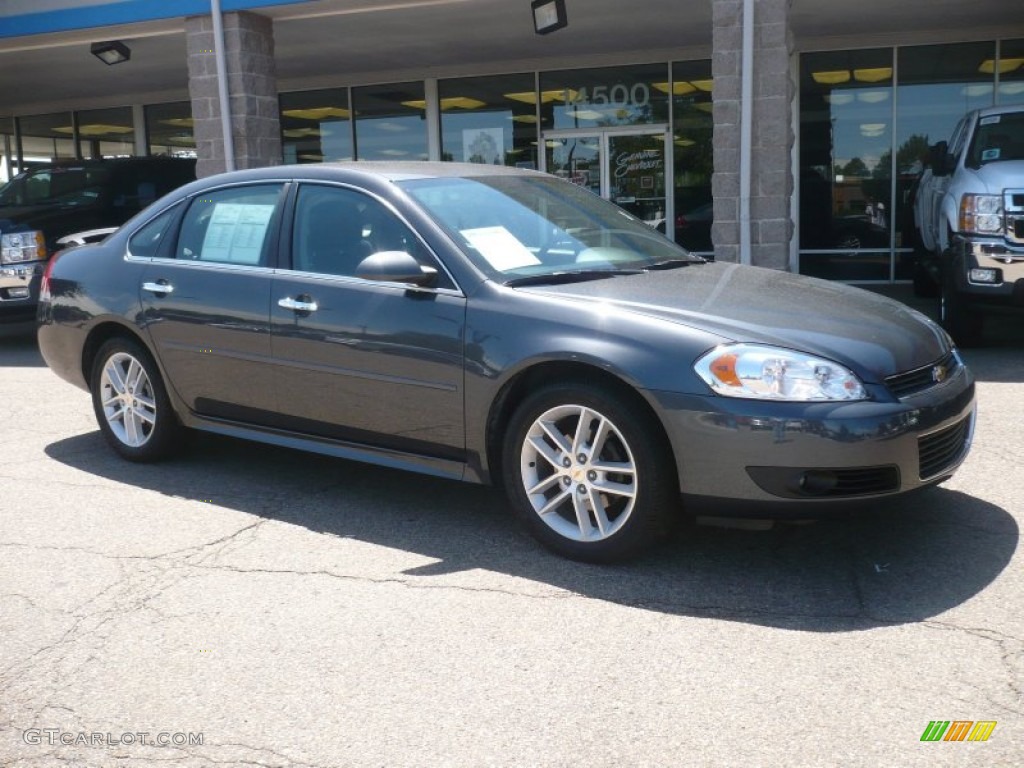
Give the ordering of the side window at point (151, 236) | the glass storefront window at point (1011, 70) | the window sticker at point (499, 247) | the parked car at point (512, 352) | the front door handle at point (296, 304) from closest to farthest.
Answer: the parked car at point (512, 352)
the window sticker at point (499, 247)
the front door handle at point (296, 304)
the side window at point (151, 236)
the glass storefront window at point (1011, 70)

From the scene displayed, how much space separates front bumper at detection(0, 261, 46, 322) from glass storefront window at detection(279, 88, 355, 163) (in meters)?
8.49

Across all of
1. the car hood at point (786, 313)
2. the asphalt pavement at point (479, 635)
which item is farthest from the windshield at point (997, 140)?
the car hood at point (786, 313)

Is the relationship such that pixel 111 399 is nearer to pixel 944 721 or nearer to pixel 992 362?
pixel 944 721

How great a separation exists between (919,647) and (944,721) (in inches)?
19.0

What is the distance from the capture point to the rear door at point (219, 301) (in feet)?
17.3

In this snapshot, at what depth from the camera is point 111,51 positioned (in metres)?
13.6

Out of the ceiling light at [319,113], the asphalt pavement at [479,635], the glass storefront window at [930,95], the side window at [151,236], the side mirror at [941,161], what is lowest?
the asphalt pavement at [479,635]

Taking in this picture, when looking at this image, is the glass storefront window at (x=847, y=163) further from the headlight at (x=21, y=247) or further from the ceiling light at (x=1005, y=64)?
the headlight at (x=21, y=247)

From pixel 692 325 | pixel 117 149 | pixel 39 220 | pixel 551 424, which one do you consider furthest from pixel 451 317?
pixel 117 149

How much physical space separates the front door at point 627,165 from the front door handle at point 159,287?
11.7 meters

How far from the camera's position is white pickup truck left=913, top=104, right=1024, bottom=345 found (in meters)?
8.40

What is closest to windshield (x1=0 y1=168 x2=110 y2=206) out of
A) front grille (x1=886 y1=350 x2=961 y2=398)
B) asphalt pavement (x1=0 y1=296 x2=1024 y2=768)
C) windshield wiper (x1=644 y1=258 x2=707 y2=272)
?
asphalt pavement (x1=0 y1=296 x2=1024 y2=768)

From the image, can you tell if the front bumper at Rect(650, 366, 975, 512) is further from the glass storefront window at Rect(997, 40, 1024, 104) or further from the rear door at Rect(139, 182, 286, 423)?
the glass storefront window at Rect(997, 40, 1024, 104)

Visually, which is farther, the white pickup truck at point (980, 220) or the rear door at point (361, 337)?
the white pickup truck at point (980, 220)
